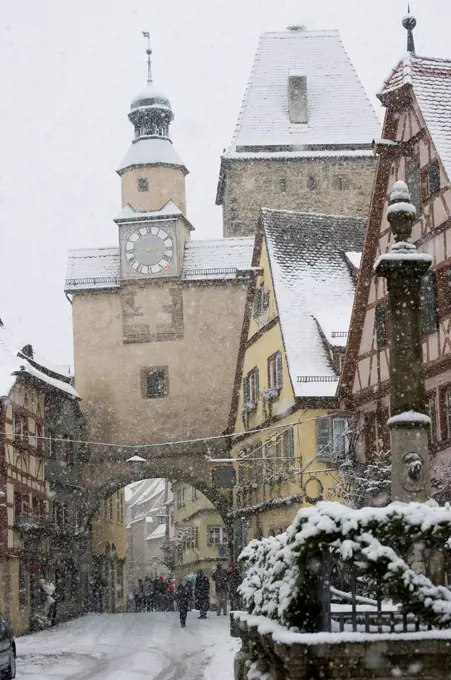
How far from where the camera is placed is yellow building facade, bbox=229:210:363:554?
95.5 ft

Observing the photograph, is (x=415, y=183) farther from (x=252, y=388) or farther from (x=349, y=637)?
(x=349, y=637)

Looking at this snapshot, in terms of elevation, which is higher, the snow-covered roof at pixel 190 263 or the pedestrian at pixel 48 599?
the snow-covered roof at pixel 190 263

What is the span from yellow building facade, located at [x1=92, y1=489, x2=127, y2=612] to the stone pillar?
35.6 m

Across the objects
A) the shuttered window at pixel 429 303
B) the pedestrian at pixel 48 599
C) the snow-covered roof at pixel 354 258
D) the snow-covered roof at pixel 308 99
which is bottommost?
the pedestrian at pixel 48 599

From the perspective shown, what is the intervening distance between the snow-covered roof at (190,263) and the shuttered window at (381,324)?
19.6 meters

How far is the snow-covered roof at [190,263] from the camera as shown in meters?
44.4

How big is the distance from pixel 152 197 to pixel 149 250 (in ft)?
7.33

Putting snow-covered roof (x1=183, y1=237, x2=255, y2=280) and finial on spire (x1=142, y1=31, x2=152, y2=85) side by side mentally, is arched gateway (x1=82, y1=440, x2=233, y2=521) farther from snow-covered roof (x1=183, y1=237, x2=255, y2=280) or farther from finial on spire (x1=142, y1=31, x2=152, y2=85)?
finial on spire (x1=142, y1=31, x2=152, y2=85)

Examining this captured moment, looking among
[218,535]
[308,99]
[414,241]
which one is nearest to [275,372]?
[414,241]

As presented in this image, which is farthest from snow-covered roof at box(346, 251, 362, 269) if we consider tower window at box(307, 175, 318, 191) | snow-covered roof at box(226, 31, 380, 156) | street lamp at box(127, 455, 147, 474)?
snow-covered roof at box(226, 31, 380, 156)

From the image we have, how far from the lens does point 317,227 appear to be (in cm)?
3447

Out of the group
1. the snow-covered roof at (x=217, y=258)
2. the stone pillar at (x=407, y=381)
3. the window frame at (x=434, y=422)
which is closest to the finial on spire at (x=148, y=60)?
the snow-covered roof at (x=217, y=258)

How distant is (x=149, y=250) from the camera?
148ft

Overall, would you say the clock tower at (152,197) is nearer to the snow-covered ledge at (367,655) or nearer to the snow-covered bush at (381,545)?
the snow-covered bush at (381,545)
